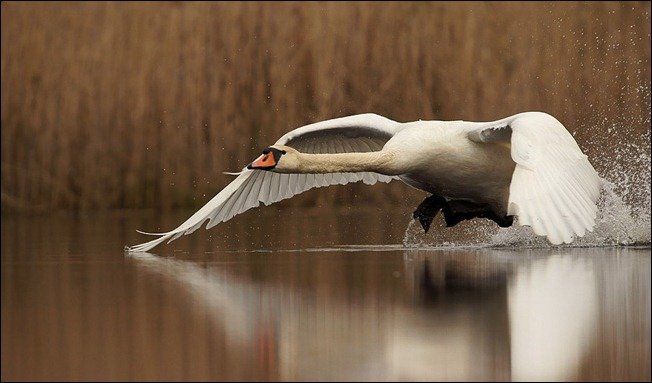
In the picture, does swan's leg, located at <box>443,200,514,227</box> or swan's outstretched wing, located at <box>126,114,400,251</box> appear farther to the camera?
swan's outstretched wing, located at <box>126,114,400,251</box>

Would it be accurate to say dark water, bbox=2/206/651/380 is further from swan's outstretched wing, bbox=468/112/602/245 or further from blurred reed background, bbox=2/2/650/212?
blurred reed background, bbox=2/2/650/212

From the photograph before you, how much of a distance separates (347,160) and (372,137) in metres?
1.61

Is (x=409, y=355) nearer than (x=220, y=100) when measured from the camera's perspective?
Yes

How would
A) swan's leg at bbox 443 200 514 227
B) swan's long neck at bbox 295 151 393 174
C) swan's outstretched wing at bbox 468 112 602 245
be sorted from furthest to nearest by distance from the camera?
swan's leg at bbox 443 200 514 227
swan's long neck at bbox 295 151 393 174
swan's outstretched wing at bbox 468 112 602 245

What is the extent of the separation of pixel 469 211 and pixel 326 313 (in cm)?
383

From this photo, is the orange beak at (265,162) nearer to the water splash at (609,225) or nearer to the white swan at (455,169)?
the white swan at (455,169)

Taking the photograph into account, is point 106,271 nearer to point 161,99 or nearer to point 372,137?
point 372,137

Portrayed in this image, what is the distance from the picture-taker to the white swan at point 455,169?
295 inches

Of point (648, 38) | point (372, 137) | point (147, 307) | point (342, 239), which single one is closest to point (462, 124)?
point (372, 137)

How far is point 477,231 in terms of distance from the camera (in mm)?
13805

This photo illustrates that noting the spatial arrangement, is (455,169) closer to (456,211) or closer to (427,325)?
(456,211)

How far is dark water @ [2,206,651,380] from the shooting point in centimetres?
500

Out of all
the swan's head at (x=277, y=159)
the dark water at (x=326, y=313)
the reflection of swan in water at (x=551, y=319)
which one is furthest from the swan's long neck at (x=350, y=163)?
the reflection of swan in water at (x=551, y=319)

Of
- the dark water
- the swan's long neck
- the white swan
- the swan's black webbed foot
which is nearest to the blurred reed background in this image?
the white swan
